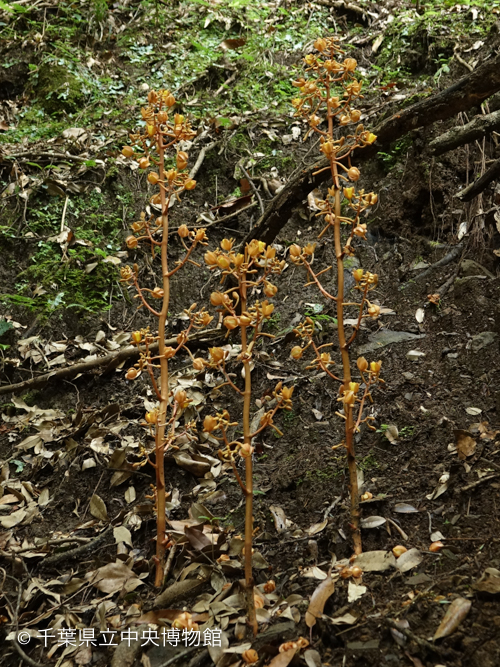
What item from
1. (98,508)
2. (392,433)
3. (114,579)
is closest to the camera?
(114,579)

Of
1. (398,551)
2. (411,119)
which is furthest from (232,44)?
(398,551)

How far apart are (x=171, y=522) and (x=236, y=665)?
0.89m

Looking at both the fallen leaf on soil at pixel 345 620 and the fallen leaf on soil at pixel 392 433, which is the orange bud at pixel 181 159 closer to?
the fallen leaf on soil at pixel 392 433

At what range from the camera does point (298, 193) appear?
3516mm

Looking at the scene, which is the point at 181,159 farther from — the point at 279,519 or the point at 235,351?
the point at 235,351

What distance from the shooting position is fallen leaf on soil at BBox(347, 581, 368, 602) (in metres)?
1.90

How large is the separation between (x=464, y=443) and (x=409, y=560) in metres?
0.69

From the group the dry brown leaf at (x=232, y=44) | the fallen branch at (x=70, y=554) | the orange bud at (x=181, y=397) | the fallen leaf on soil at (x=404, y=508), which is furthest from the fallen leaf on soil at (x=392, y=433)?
the dry brown leaf at (x=232, y=44)

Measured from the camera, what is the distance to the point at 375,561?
2029 millimetres

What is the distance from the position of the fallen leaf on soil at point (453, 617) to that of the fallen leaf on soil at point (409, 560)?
0.28 m

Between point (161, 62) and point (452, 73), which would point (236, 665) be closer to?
point (452, 73)

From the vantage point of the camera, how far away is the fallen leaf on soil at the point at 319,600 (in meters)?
1.84

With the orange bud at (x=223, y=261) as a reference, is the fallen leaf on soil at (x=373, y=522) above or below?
below

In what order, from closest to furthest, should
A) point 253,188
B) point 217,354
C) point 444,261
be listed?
point 217,354
point 444,261
point 253,188
